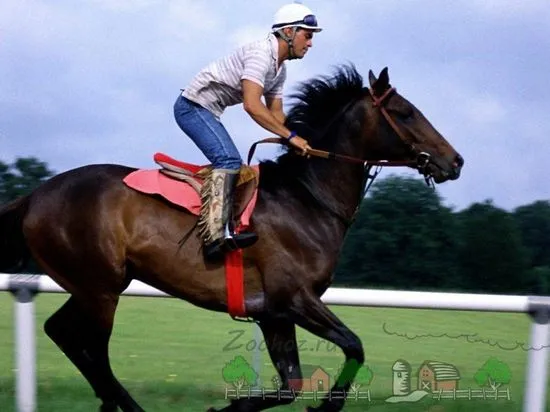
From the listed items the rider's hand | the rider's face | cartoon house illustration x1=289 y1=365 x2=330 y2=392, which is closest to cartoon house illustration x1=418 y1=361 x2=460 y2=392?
cartoon house illustration x1=289 y1=365 x2=330 y2=392

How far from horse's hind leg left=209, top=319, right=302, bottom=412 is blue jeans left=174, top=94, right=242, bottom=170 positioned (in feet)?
2.93

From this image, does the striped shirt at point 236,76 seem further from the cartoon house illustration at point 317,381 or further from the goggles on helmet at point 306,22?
the cartoon house illustration at point 317,381

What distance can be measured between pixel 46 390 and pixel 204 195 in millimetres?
1744

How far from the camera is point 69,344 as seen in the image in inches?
217

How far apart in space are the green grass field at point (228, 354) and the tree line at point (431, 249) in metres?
3.25

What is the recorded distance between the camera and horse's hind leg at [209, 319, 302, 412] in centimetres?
511

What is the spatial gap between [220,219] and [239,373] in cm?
113

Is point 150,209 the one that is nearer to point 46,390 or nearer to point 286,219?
point 286,219

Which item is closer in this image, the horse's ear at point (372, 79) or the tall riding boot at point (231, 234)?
the tall riding boot at point (231, 234)

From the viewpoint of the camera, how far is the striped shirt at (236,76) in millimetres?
5172

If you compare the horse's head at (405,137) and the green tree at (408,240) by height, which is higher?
the horse's head at (405,137)

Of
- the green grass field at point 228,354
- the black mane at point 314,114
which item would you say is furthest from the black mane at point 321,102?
the green grass field at point 228,354

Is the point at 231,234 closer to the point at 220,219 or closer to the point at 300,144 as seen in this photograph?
the point at 220,219

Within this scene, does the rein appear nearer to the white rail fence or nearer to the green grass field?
the white rail fence
